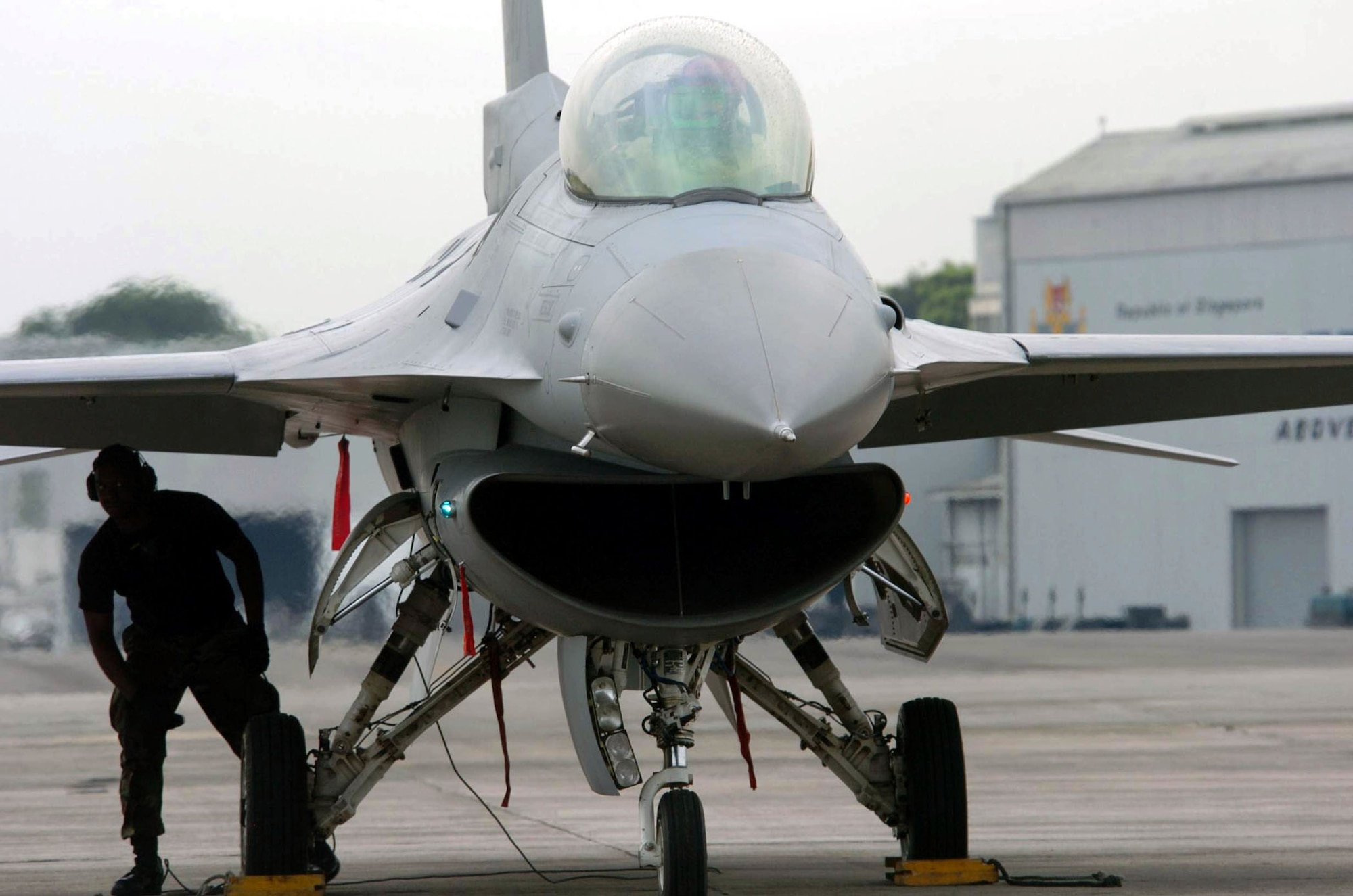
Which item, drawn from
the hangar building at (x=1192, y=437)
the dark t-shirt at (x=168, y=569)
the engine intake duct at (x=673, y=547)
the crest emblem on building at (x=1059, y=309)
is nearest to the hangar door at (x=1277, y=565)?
the hangar building at (x=1192, y=437)

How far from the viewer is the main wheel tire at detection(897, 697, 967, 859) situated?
23.5ft

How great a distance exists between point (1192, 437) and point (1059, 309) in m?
4.48

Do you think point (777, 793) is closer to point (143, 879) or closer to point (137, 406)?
point (143, 879)

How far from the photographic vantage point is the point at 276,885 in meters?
6.79

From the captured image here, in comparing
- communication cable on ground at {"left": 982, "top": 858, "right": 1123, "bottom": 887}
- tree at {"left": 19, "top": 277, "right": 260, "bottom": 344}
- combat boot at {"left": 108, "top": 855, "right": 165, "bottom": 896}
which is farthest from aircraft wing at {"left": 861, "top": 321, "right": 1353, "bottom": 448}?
tree at {"left": 19, "top": 277, "right": 260, "bottom": 344}

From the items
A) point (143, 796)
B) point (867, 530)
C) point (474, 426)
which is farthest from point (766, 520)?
point (143, 796)

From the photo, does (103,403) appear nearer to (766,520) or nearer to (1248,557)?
(766,520)

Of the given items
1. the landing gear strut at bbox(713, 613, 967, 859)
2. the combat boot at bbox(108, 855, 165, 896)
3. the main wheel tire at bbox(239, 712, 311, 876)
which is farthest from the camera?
the combat boot at bbox(108, 855, 165, 896)

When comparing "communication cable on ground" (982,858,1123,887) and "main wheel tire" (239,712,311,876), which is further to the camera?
"communication cable on ground" (982,858,1123,887)

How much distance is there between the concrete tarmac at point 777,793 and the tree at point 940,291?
5227cm

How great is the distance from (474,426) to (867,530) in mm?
1337

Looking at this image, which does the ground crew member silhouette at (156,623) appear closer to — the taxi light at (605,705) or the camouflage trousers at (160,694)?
the camouflage trousers at (160,694)

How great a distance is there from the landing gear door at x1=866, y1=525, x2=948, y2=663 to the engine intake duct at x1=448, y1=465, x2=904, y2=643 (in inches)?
42.4

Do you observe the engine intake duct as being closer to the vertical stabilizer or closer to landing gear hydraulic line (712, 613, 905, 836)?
landing gear hydraulic line (712, 613, 905, 836)
